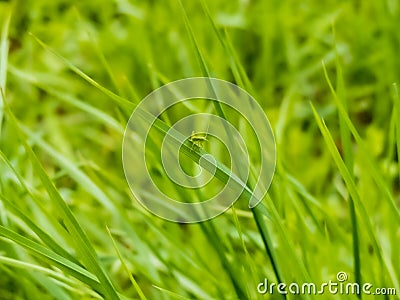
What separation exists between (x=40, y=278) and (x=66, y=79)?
715 mm

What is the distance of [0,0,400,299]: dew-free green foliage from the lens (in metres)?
0.88

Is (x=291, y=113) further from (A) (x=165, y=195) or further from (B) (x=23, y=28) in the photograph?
(B) (x=23, y=28)

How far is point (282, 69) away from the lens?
151 centimetres
